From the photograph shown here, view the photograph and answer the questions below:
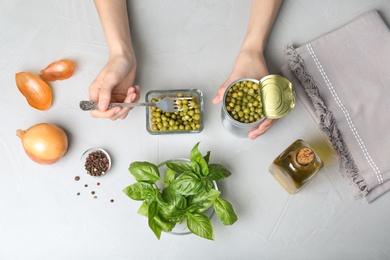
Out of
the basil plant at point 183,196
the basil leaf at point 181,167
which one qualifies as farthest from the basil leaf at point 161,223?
the basil leaf at point 181,167

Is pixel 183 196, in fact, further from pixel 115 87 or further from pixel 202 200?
pixel 115 87

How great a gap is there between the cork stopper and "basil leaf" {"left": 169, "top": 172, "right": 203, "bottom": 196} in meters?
0.23

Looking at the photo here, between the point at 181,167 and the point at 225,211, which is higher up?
the point at 181,167

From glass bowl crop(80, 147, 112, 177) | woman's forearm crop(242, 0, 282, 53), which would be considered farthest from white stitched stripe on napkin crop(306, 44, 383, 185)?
glass bowl crop(80, 147, 112, 177)

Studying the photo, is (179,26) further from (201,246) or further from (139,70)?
(201,246)

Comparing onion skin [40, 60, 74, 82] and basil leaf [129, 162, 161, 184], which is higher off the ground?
onion skin [40, 60, 74, 82]

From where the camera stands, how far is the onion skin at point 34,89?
901 millimetres

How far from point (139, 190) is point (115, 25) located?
40 centimetres

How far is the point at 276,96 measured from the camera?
0.73 meters

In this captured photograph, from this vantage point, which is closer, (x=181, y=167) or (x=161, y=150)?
(x=181, y=167)

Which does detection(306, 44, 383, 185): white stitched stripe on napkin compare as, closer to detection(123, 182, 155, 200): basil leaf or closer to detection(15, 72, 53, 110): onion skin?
detection(123, 182, 155, 200): basil leaf

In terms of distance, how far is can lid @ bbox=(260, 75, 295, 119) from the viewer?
2.40ft

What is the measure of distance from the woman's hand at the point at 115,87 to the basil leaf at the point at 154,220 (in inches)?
8.7

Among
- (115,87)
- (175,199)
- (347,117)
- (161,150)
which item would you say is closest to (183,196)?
(175,199)
